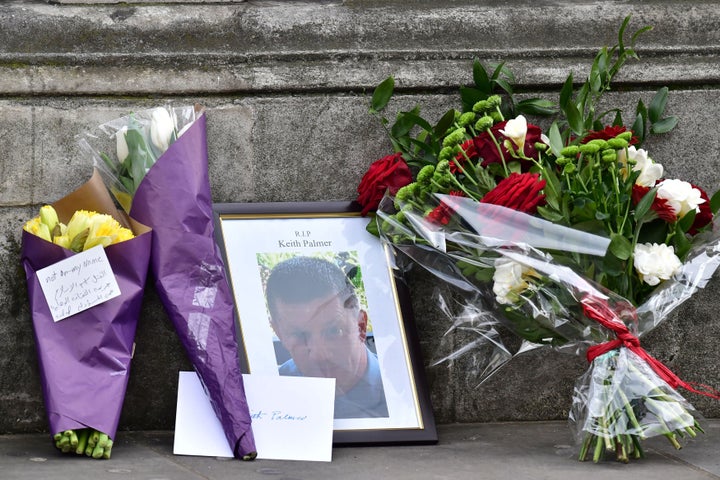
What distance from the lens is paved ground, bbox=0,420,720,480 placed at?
233cm

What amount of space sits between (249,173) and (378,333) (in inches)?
23.8

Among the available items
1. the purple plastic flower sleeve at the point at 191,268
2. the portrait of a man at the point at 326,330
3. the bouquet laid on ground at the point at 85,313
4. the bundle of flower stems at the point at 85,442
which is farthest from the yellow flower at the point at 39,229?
the portrait of a man at the point at 326,330

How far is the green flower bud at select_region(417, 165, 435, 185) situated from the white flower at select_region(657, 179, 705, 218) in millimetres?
590

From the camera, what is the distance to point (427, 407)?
2797 millimetres

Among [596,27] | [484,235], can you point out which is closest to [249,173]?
[484,235]

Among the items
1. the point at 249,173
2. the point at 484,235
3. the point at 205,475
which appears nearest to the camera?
the point at 205,475

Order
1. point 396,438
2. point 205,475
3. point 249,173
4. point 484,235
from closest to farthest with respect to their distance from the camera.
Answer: point 205,475, point 484,235, point 396,438, point 249,173

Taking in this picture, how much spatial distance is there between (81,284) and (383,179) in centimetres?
86

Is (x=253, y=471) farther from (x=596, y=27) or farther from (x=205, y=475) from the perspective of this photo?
(x=596, y=27)

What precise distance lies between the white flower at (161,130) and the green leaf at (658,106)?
1407 millimetres

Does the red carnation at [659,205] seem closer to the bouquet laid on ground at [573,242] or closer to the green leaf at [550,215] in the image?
the bouquet laid on ground at [573,242]

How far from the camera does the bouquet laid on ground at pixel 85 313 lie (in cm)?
251

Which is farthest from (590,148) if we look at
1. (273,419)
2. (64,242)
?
(64,242)

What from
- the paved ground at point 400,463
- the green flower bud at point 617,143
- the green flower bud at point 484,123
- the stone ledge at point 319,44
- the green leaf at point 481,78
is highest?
the stone ledge at point 319,44
